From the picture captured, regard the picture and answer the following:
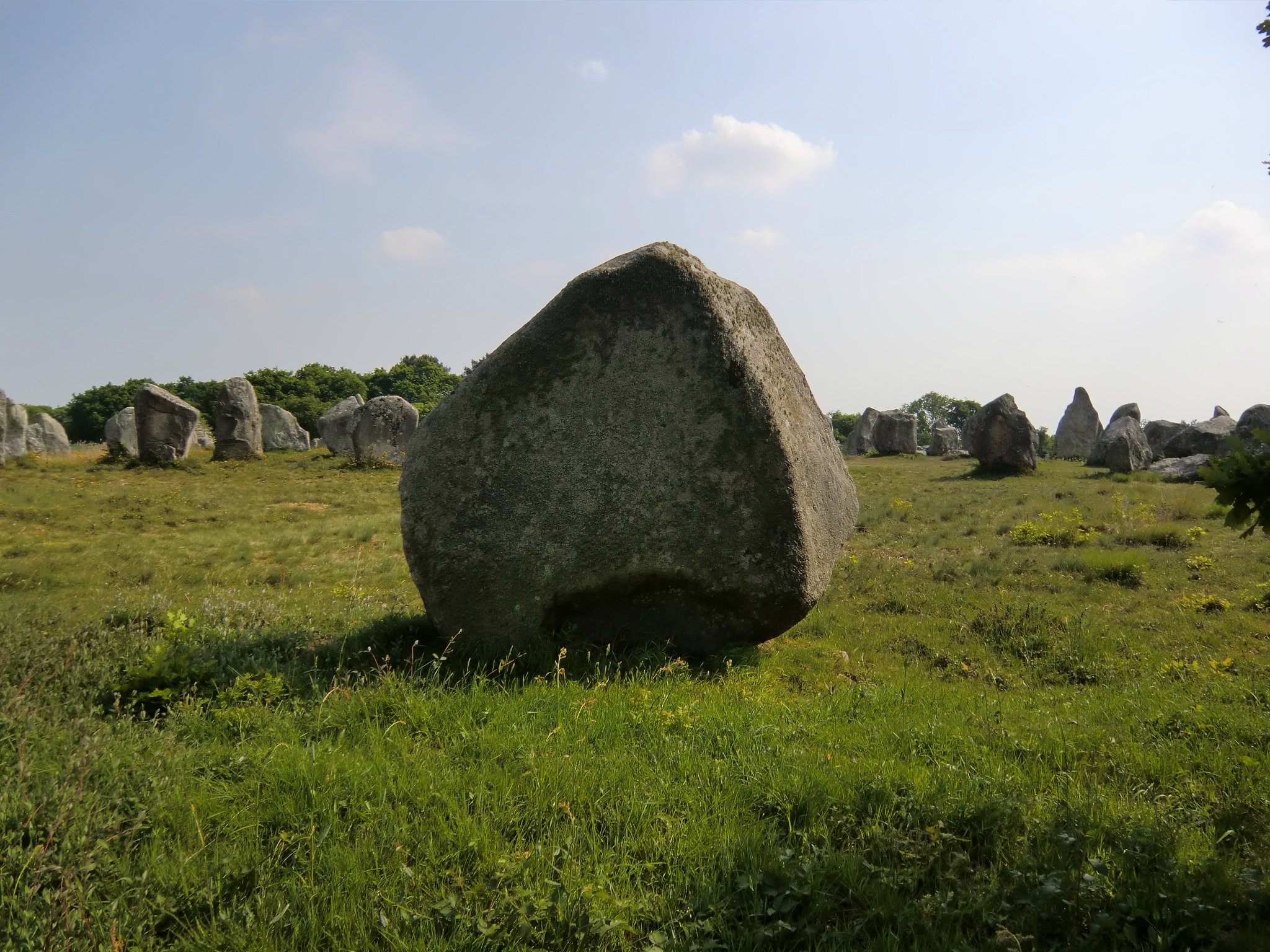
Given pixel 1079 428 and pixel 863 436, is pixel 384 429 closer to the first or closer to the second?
pixel 863 436

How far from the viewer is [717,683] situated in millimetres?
6367

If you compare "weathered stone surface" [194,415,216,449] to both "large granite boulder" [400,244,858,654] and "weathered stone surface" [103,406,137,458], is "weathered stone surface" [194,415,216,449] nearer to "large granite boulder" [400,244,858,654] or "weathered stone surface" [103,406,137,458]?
"weathered stone surface" [103,406,137,458]

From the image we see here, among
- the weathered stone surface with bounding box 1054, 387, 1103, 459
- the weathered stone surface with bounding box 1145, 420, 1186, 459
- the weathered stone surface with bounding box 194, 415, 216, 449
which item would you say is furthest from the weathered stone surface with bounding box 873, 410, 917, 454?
the weathered stone surface with bounding box 194, 415, 216, 449

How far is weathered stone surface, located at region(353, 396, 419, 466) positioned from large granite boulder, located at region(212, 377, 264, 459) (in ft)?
13.2

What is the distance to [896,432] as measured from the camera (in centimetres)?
4059

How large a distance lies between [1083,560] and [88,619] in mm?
12712

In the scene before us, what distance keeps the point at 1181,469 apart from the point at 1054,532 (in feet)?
39.8

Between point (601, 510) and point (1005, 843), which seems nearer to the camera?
point (1005, 843)

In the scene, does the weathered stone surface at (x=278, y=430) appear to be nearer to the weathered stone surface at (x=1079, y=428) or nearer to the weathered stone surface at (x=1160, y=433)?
the weathered stone surface at (x=1079, y=428)

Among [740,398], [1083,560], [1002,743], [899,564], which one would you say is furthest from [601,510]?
[1083,560]

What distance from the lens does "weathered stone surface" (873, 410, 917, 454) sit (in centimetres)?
4038

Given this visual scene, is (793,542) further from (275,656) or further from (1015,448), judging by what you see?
(1015,448)

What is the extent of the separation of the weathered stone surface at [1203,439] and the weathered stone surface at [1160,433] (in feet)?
23.7

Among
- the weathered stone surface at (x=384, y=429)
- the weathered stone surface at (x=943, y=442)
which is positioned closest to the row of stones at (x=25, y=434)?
the weathered stone surface at (x=384, y=429)
